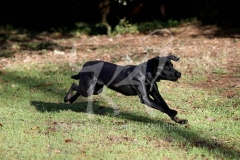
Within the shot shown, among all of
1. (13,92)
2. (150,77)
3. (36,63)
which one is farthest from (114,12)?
(150,77)

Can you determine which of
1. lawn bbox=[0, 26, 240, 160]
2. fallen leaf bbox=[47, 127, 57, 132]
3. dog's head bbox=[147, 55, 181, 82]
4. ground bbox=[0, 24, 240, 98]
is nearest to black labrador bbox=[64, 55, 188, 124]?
dog's head bbox=[147, 55, 181, 82]

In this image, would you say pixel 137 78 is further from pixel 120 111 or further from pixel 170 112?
pixel 120 111

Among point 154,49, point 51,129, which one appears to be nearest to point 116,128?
point 51,129

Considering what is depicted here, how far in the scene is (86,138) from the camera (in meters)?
6.42

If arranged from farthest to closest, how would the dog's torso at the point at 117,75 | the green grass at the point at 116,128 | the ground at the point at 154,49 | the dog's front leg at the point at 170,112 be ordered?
the ground at the point at 154,49 → the dog's torso at the point at 117,75 → the dog's front leg at the point at 170,112 → the green grass at the point at 116,128

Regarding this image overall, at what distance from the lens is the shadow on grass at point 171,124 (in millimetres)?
5945

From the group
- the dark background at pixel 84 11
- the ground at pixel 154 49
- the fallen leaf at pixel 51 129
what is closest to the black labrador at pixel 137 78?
the fallen leaf at pixel 51 129

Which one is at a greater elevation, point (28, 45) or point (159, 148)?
point (159, 148)

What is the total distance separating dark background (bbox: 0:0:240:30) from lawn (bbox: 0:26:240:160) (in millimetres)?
7418

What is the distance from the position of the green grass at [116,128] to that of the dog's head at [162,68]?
73 cm

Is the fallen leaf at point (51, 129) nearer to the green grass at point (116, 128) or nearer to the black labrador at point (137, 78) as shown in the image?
the green grass at point (116, 128)

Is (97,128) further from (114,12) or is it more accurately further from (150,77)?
(114,12)

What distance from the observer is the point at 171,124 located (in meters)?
7.22

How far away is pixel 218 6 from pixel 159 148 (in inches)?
614
